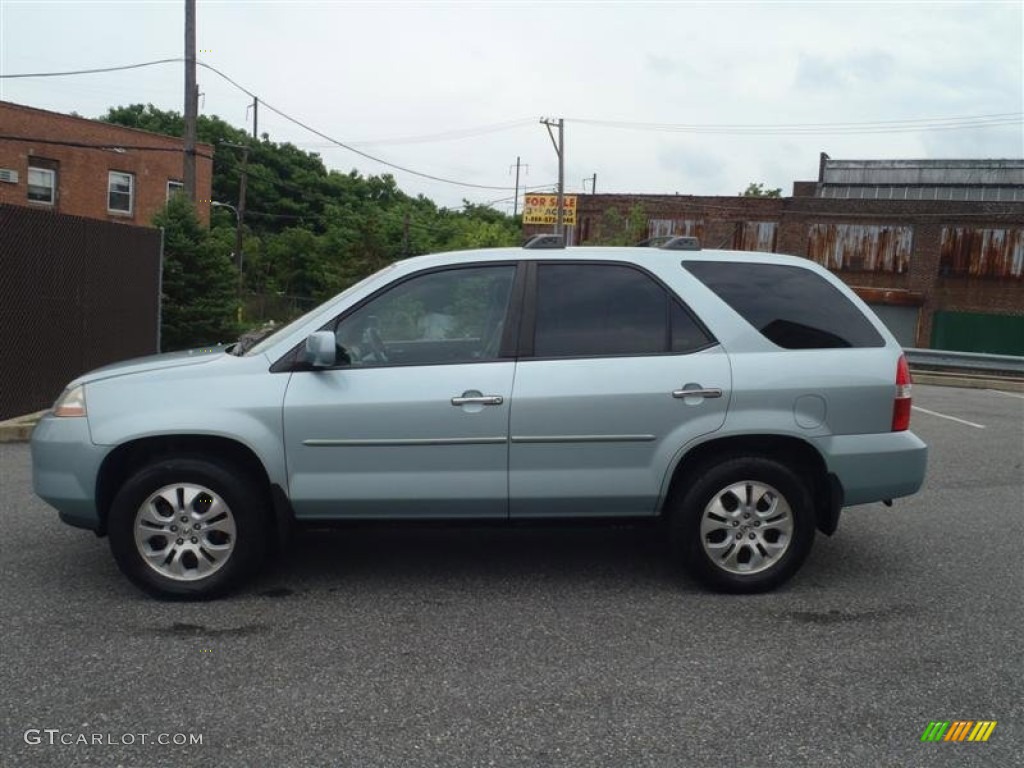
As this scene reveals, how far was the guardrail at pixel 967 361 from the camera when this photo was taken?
814 inches

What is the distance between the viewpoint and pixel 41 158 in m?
32.9

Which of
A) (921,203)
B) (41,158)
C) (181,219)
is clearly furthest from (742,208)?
(181,219)

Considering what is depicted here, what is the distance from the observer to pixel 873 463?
4.85 metres

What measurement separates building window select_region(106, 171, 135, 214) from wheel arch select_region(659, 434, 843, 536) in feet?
114

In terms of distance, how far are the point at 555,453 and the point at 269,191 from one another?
64.6 meters

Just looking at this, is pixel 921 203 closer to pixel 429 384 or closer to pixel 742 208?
pixel 742 208

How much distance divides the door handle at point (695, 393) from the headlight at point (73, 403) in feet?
9.89

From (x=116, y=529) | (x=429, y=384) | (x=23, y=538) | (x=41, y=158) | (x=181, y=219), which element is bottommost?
(x=23, y=538)

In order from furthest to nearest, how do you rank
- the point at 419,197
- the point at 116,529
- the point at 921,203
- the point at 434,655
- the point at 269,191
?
the point at 419,197 → the point at 269,191 → the point at 921,203 → the point at 116,529 → the point at 434,655

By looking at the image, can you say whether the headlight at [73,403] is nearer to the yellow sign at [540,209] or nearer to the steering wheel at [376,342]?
the steering wheel at [376,342]

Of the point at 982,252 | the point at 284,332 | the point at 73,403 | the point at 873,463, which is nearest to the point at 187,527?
the point at 73,403

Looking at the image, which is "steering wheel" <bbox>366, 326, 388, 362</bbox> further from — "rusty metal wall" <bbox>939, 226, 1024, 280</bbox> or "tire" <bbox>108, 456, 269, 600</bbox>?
"rusty metal wall" <bbox>939, 226, 1024, 280</bbox>

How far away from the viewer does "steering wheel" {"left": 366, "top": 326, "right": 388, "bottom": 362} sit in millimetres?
4874

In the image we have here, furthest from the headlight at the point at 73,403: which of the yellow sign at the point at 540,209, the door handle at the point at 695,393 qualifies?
the yellow sign at the point at 540,209
